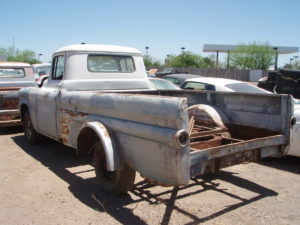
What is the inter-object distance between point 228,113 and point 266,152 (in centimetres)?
107

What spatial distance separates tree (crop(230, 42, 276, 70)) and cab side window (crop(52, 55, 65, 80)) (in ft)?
170

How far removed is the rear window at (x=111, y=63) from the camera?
19.5ft

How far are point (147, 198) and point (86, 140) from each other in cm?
113

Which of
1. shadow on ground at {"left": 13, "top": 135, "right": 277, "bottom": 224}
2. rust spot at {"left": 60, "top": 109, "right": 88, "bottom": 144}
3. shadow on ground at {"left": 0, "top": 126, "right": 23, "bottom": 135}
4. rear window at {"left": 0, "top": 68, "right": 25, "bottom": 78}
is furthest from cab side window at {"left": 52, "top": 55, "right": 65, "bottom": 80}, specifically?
rear window at {"left": 0, "top": 68, "right": 25, "bottom": 78}

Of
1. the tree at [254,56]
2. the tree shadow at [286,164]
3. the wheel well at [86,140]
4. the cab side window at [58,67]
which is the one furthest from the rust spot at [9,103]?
the tree at [254,56]

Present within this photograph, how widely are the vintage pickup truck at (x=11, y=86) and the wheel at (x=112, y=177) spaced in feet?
14.7

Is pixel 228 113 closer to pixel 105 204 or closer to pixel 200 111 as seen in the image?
pixel 200 111

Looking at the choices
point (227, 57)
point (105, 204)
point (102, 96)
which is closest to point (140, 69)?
point (102, 96)

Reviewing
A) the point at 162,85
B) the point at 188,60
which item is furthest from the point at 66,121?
the point at 188,60

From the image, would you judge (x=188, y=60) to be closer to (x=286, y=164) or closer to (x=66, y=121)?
(x=286, y=164)

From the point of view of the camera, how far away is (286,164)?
237 inches

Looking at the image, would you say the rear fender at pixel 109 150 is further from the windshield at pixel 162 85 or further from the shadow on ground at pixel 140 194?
the windshield at pixel 162 85

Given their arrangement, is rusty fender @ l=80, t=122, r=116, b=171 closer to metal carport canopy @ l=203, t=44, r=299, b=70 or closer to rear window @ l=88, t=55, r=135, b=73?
rear window @ l=88, t=55, r=135, b=73

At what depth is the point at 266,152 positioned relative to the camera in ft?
14.2
